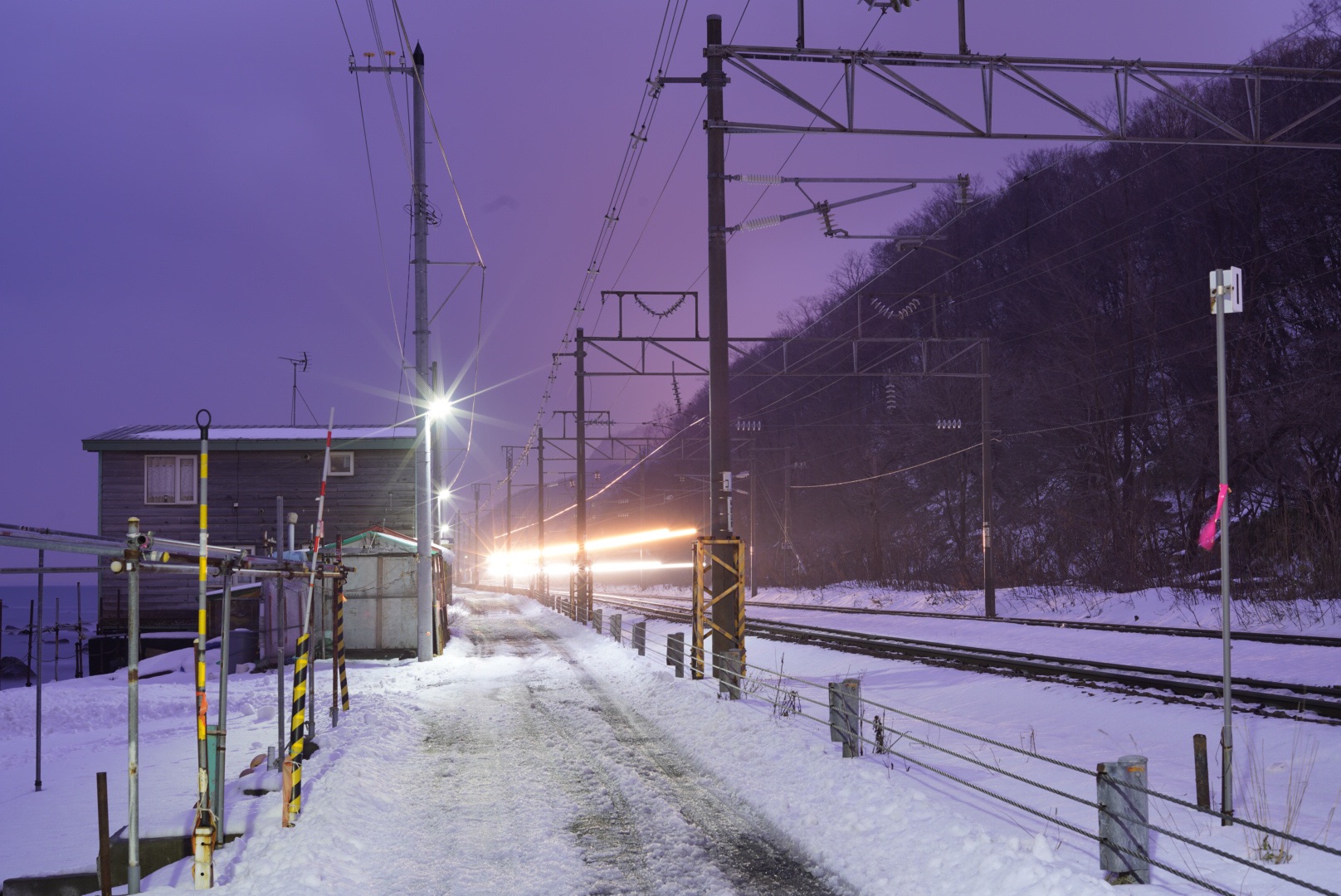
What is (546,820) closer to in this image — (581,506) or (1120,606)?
(1120,606)

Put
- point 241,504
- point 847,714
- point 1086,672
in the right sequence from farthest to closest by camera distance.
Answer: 1. point 241,504
2. point 1086,672
3. point 847,714

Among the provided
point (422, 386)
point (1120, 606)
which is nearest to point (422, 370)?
point (422, 386)

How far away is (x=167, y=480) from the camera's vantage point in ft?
115

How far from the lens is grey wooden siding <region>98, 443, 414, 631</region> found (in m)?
34.1

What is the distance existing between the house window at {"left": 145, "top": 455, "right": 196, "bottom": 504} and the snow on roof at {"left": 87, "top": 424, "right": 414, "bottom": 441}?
891mm

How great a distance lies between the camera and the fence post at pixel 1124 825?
6.89 metres

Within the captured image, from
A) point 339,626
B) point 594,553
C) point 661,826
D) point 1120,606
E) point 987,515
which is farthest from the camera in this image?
point 594,553

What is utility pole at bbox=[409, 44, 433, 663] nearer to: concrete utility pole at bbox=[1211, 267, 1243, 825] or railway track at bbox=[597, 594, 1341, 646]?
railway track at bbox=[597, 594, 1341, 646]

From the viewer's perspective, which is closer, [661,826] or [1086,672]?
[661,826]

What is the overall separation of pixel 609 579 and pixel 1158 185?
78.7 metres

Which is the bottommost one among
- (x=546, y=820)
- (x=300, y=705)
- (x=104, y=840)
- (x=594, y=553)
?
(x=594, y=553)

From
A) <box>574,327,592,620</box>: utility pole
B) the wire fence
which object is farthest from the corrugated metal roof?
the wire fence

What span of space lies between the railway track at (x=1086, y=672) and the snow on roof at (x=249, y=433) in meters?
17.9

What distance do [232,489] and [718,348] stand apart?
2504 cm
